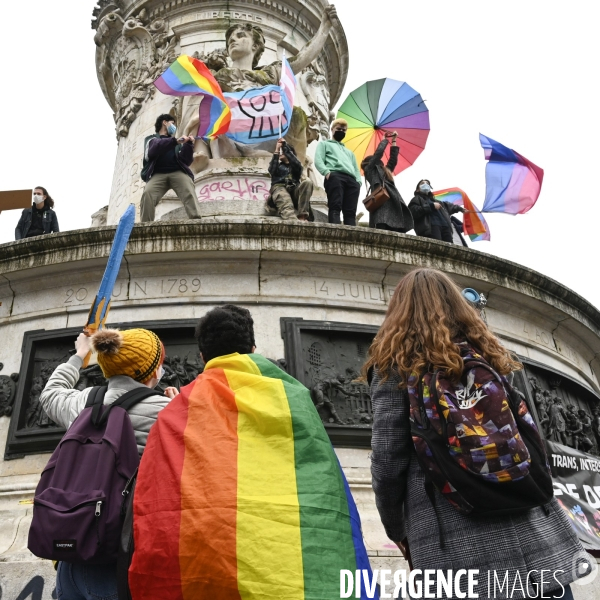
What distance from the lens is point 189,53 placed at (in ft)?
46.4

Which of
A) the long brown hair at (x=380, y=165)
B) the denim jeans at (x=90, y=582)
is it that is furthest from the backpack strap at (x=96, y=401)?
the long brown hair at (x=380, y=165)

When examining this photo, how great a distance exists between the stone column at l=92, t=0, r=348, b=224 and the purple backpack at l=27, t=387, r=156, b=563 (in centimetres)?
916

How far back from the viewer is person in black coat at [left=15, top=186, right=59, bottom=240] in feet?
32.2

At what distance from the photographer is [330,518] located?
256 centimetres

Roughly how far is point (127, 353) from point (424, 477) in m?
1.66

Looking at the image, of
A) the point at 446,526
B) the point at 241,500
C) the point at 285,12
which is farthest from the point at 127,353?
the point at 285,12

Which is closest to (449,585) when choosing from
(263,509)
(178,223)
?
(263,509)

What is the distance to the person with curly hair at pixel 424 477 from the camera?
226 cm

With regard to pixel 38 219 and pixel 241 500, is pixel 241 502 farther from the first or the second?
pixel 38 219

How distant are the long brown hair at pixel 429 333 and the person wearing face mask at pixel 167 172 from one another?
6634 mm

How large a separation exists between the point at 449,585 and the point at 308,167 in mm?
11812

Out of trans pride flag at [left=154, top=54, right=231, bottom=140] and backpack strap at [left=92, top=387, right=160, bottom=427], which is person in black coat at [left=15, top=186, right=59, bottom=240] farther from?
backpack strap at [left=92, top=387, right=160, bottom=427]

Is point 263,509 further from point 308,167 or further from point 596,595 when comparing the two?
point 308,167

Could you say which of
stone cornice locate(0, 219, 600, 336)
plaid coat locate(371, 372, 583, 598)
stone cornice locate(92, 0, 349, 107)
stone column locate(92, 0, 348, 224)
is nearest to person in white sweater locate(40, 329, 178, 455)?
plaid coat locate(371, 372, 583, 598)
